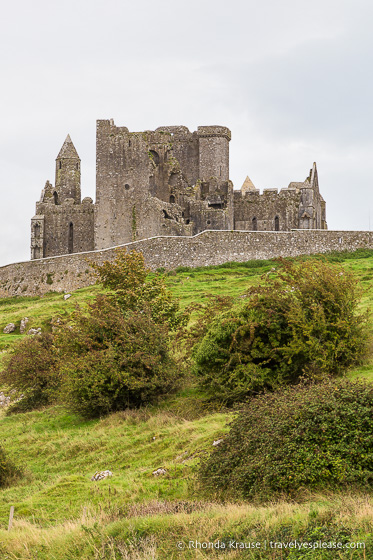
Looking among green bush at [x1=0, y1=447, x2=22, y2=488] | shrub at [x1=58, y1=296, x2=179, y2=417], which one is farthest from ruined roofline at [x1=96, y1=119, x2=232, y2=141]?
green bush at [x1=0, y1=447, x2=22, y2=488]

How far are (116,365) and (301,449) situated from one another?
10528 millimetres

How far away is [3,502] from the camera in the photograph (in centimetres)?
1619

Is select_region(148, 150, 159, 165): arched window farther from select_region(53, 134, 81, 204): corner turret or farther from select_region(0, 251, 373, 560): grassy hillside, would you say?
select_region(0, 251, 373, 560): grassy hillside

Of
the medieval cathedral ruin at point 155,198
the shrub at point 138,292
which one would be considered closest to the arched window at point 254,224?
the medieval cathedral ruin at point 155,198

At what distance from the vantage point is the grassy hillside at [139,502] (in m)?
10.5

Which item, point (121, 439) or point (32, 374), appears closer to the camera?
point (121, 439)

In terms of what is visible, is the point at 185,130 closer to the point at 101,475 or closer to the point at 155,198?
the point at 155,198

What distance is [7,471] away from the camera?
60.0 feet

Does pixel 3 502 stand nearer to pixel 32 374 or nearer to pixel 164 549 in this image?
pixel 164 549

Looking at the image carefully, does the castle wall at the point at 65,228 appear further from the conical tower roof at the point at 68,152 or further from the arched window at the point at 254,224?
the arched window at the point at 254,224

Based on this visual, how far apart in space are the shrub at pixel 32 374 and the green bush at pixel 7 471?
7.53 m

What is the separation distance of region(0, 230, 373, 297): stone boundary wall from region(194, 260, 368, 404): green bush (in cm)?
2501

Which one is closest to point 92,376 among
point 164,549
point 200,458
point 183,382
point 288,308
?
point 183,382

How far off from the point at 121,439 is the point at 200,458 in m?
5.20
